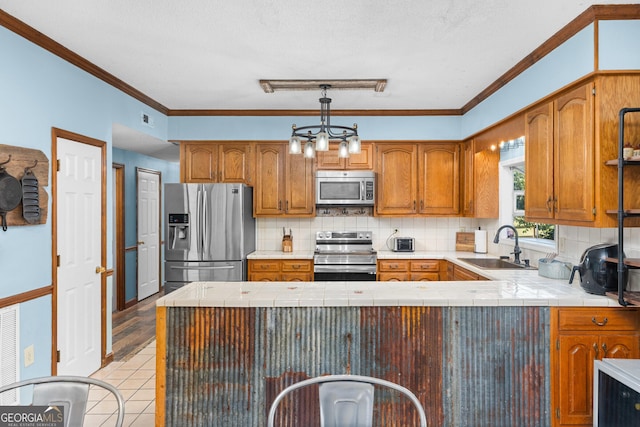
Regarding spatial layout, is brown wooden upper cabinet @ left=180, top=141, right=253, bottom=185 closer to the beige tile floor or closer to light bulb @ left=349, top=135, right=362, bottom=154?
light bulb @ left=349, top=135, right=362, bottom=154

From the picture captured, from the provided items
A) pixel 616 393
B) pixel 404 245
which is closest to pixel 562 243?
pixel 616 393

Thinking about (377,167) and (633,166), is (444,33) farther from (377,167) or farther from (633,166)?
(377,167)

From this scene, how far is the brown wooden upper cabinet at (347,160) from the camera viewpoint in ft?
15.1

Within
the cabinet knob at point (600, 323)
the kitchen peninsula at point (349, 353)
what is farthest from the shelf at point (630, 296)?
the kitchen peninsula at point (349, 353)

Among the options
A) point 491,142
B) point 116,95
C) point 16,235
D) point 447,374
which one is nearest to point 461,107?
point 491,142

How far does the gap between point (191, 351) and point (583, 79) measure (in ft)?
9.30

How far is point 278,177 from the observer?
4602 mm

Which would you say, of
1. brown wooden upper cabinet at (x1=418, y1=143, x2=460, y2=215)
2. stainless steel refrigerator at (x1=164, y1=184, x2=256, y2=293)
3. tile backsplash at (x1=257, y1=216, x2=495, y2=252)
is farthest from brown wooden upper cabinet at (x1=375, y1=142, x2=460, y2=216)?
stainless steel refrigerator at (x1=164, y1=184, x2=256, y2=293)

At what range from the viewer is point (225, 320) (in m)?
2.23

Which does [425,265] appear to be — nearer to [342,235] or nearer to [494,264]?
[494,264]

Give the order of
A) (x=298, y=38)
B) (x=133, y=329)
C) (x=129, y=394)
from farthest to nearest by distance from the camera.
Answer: (x=133, y=329) < (x=129, y=394) < (x=298, y=38)

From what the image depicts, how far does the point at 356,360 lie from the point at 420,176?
114 inches

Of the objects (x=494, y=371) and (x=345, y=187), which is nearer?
(x=494, y=371)

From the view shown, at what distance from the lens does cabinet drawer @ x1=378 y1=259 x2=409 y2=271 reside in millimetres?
4406
